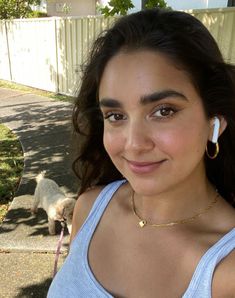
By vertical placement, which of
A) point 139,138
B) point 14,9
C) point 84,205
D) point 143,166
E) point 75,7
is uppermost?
point 139,138

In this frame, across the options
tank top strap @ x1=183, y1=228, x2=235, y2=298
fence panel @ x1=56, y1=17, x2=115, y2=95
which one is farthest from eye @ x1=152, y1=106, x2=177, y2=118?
fence panel @ x1=56, y1=17, x2=115, y2=95

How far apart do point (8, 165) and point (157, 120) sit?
5537mm

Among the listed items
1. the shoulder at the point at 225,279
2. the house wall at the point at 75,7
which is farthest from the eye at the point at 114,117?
the house wall at the point at 75,7

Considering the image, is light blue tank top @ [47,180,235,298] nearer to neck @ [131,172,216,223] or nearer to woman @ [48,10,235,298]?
woman @ [48,10,235,298]

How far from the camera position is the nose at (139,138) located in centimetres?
139

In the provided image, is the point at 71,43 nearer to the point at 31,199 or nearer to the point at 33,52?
the point at 33,52

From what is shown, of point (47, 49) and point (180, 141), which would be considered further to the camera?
point (47, 49)

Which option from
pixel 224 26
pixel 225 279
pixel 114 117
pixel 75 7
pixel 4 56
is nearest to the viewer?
pixel 225 279

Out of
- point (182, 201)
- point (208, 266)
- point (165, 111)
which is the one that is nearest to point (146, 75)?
point (165, 111)

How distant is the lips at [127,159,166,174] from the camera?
140 centimetres

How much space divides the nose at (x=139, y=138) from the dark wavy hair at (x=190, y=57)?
250 millimetres

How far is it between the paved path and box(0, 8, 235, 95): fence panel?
4.18ft

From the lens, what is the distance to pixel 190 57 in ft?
4.79

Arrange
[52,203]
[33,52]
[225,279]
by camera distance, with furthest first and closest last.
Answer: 1. [33,52]
2. [52,203]
3. [225,279]
